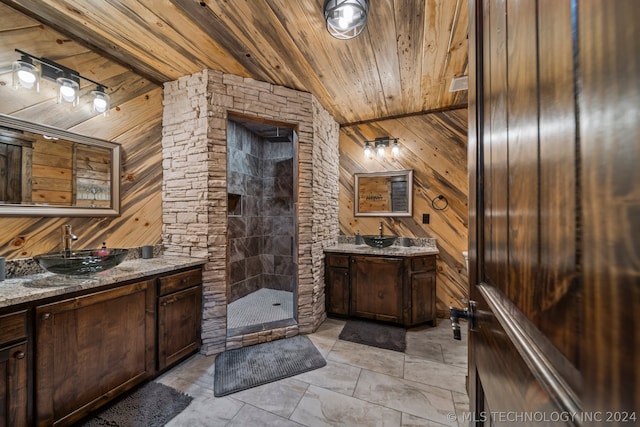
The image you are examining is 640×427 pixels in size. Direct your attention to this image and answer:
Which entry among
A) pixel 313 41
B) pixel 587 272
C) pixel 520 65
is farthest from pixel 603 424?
pixel 313 41

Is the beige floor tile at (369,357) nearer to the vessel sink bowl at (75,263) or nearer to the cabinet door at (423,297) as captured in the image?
the cabinet door at (423,297)

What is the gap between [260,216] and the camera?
442 cm

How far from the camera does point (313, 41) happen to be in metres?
2.01

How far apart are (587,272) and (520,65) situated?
394 mm

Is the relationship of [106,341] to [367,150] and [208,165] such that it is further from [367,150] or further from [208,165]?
[367,150]

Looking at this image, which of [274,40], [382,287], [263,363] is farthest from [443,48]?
[263,363]

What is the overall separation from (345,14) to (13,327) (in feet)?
8.69

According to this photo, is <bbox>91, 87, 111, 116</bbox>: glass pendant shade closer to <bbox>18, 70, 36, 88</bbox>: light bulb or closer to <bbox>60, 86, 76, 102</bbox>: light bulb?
<bbox>60, 86, 76, 102</bbox>: light bulb

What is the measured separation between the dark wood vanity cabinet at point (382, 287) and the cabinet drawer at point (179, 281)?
1531mm

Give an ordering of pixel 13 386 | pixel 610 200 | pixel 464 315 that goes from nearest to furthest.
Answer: pixel 610 200
pixel 464 315
pixel 13 386

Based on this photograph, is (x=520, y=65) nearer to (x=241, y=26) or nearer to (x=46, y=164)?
(x=241, y=26)

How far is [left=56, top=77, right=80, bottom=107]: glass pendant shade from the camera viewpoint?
1827mm

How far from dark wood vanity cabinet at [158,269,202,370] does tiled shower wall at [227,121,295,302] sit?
170 cm

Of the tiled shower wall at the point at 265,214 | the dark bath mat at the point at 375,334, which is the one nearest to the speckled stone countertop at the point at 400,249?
the dark bath mat at the point at 375,334
